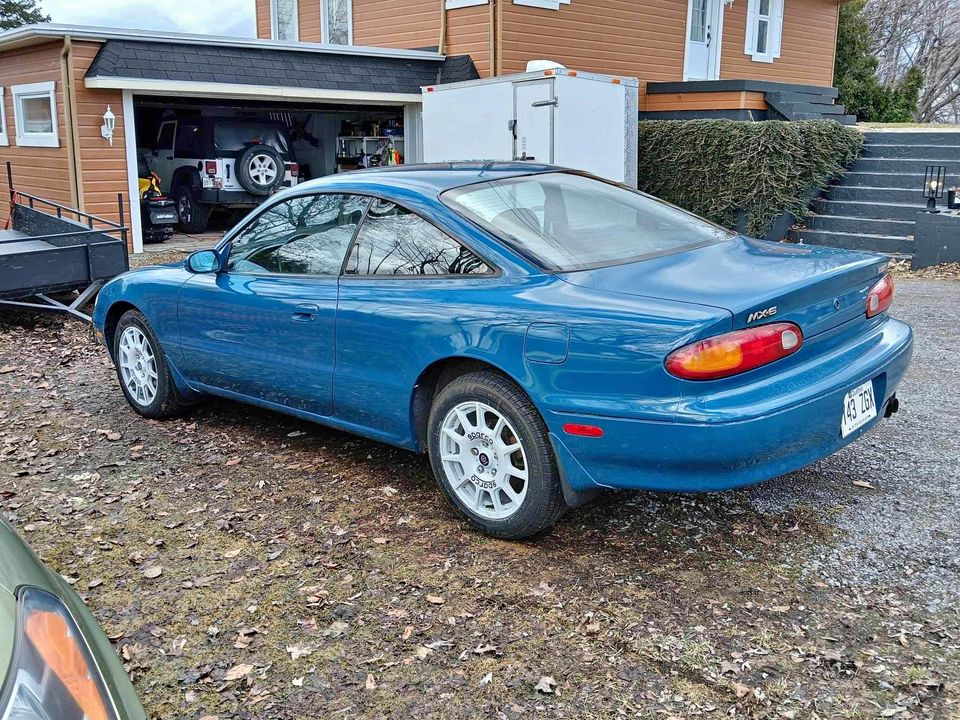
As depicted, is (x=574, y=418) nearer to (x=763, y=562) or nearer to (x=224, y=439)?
(x=763, y=562)

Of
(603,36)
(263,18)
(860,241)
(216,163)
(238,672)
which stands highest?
(263,18)

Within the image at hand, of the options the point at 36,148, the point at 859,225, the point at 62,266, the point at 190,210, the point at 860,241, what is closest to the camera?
the point at 62,266

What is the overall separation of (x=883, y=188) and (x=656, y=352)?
37.7 feet

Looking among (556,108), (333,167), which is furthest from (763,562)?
(333,167)

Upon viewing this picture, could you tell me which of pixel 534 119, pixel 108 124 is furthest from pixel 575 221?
pixel 108 124

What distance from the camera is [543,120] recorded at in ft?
38.7

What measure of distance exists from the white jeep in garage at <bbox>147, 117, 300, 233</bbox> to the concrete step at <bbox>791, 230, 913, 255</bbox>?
27.7ft

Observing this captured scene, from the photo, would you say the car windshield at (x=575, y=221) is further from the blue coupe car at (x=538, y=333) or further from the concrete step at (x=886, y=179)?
the concrete step at (x=886, y=179)

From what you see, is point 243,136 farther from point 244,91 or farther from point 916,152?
point 916,152

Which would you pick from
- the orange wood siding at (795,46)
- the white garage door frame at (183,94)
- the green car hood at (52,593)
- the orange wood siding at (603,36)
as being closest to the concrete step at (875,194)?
the orange wood siding at (603,36)

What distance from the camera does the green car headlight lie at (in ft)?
5.02

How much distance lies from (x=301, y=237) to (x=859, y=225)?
1003 cm

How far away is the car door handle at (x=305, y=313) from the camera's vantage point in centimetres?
441

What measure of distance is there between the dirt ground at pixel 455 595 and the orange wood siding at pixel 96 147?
8.78 meters
